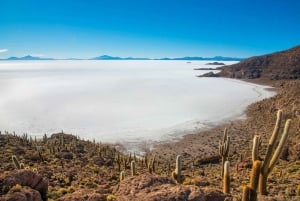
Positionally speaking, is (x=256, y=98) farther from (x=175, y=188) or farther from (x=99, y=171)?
(x=175, y=188)

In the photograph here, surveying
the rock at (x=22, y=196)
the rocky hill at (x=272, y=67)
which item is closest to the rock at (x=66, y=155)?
the rock at (x=22, y=196)

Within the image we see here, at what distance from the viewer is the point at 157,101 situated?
9056 centimetres

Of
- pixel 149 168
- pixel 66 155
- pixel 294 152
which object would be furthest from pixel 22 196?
pixel 66 155

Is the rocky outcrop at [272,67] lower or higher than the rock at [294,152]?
higher

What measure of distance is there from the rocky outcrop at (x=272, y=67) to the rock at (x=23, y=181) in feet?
419

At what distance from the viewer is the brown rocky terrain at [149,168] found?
29.6 feet

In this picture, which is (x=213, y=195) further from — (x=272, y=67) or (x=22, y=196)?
(x=272, y=67)

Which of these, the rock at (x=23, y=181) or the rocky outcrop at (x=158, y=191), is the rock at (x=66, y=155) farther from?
the rocky outcrop at (x=158, y=191)

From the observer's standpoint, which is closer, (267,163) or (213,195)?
(213,195)

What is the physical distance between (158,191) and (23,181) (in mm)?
4683

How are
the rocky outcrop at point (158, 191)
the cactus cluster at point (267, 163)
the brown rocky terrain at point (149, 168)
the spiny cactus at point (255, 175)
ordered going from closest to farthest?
the rocky outcrop at point (158, 191)
the brown rocky terrain at point (149, 168)
the spiny cactus at point (255, 175)
the cactus cluster at point (267, 163)

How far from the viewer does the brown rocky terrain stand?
29.6 ft

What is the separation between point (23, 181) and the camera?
1057 centimetres

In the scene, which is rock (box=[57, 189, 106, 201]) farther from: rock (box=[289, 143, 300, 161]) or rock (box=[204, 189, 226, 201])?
rock (box=[289, 143, 300, 161])
